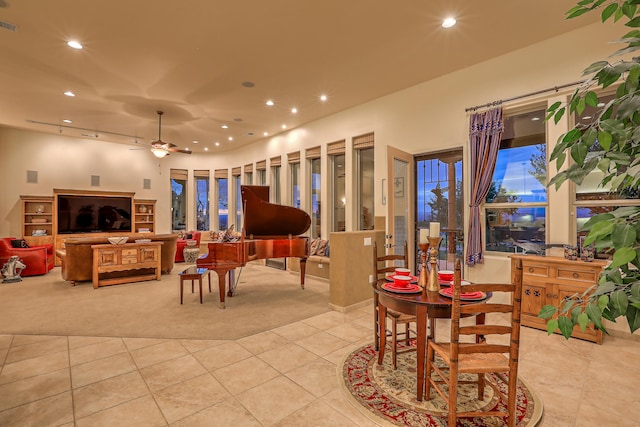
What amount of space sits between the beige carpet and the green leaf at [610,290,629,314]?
11.0ft

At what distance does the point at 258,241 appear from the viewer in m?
4.86

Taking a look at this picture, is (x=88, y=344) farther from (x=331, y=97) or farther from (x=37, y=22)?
(x=331, y=97)

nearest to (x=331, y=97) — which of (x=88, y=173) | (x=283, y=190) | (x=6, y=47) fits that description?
(x=283, y=190)

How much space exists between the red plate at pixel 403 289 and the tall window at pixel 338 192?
4.31 m

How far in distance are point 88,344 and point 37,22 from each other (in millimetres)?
3726

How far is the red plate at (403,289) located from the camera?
7.82ft

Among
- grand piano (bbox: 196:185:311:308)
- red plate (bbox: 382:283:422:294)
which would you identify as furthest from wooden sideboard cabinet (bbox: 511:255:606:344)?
grand piano (bbox: 196:185:311:308)

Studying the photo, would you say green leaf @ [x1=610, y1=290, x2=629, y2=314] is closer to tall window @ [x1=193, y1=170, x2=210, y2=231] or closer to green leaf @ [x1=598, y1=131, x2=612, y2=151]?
green leaf @ [x1=598, y1=131, x2=612, y2=151]

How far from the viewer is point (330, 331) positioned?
3615 millimetres

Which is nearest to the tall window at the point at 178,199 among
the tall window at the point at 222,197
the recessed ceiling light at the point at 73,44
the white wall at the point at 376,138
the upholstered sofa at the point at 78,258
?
the white wall at the point at 376,138

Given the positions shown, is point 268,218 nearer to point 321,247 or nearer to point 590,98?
point 321,247

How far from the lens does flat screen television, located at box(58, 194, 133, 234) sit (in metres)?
8.41

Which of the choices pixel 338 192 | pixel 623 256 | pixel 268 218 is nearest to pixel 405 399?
pixel 623 256

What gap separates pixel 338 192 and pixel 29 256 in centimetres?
690
